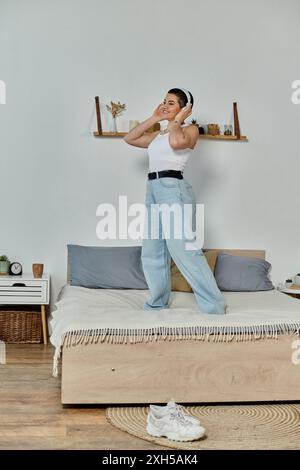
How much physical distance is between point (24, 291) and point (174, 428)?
2049 mm

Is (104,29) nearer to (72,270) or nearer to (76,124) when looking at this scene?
A: (76,124)

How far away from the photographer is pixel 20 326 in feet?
15.0

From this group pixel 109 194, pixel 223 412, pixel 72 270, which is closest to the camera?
pixel 223 412

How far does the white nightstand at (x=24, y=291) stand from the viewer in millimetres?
4477

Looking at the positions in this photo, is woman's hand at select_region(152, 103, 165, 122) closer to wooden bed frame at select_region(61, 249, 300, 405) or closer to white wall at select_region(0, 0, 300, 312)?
white wall at select_region(0, 0, 300, 312)

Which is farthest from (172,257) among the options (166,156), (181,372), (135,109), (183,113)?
(135,109)

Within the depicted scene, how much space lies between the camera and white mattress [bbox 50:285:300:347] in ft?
10.4

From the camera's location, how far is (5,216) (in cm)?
477

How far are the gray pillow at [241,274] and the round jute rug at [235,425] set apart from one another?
4.48ft

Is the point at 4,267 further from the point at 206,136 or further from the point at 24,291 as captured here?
the point at 206,136

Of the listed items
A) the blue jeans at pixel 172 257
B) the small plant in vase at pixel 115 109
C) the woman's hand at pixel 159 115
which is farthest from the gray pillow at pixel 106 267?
the woman's hand at pixel 159 115

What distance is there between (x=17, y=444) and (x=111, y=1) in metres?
3.25

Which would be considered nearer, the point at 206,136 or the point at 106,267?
the point at 106,267

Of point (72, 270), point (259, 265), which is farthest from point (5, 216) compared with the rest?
point (259, 265)
